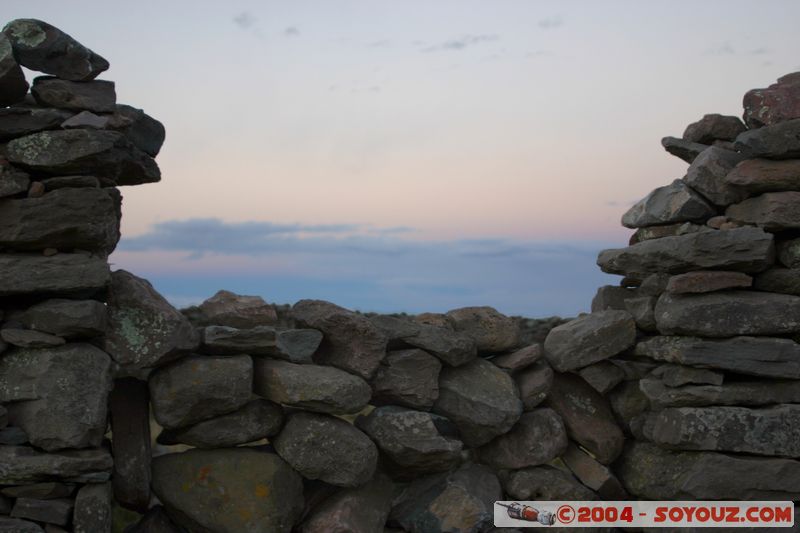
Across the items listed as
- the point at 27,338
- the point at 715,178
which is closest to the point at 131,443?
the point at 27,338

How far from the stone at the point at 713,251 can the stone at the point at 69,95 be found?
4.84m

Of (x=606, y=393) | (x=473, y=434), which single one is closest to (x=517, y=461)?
(x=473, y=434)

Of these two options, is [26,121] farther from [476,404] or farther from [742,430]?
[742,430]

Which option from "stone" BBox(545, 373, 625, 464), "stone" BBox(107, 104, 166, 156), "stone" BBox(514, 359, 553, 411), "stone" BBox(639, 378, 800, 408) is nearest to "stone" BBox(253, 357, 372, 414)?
"stone" BBox(514, 359, 553, 411)

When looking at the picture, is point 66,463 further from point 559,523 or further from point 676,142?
point 676,142

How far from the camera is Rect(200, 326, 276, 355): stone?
22.6ft

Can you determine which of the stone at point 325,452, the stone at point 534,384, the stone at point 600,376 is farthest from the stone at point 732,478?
the stone at point 325,452

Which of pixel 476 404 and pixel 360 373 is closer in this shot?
pixel 360 373

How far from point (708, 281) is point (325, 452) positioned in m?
3.58

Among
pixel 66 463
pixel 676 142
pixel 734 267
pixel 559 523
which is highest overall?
pixel 676 142

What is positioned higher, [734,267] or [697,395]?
[734,267]

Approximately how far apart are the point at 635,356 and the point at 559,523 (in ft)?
5.64

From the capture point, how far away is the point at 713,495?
7445mm

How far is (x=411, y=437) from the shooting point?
7234 millimetres
